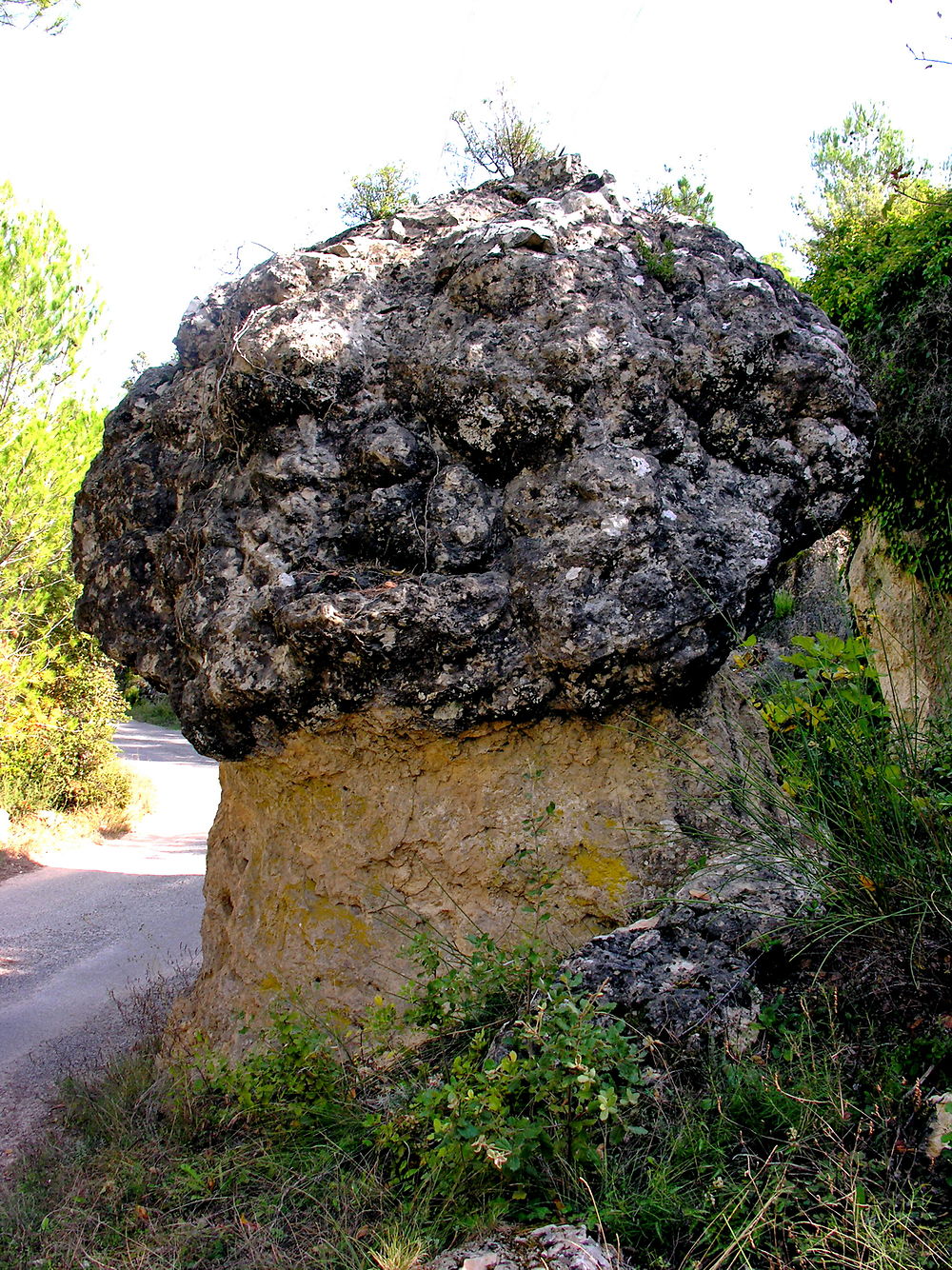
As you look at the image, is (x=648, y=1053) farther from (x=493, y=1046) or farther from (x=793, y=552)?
(x=793, y=552)

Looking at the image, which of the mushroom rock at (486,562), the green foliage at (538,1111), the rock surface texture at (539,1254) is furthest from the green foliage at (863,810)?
the rock surface texture at (539,1254)

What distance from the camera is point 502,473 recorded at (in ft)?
11.7

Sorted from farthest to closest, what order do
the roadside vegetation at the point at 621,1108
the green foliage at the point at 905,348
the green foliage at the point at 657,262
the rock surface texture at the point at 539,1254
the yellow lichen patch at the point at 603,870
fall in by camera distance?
the green foliage at the point at 905,348 → the green foliage at the point at 657,262 → the yellow lichen patch at the point at 603,870 → the roadside vegetation at the point at 621,1108 → the rock surface texture at the point at 539,1254

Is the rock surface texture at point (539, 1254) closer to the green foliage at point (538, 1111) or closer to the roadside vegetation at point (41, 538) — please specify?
the green foliage at point (538, 1111)

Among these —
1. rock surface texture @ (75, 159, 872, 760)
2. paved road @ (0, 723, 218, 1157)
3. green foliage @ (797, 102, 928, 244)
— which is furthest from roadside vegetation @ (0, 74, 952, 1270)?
green foliage @ (797, 102, 928, 244)

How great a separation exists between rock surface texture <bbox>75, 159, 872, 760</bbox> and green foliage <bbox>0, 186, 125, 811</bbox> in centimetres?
677

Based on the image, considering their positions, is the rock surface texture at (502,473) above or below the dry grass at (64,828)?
above

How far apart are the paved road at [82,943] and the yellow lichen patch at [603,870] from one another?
2766 millimetres

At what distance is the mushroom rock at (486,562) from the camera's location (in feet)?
10.9

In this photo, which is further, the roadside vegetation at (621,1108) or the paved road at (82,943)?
the paved road at (82,943)

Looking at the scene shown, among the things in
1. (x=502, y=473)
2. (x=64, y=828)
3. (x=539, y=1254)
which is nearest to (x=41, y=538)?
(x=64, y=828)

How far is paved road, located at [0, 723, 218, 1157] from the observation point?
493cm

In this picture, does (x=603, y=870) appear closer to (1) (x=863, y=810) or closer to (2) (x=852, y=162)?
(1) (x=863, y=810)

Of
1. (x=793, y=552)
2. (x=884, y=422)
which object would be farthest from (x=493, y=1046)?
(x=884, y=422)
